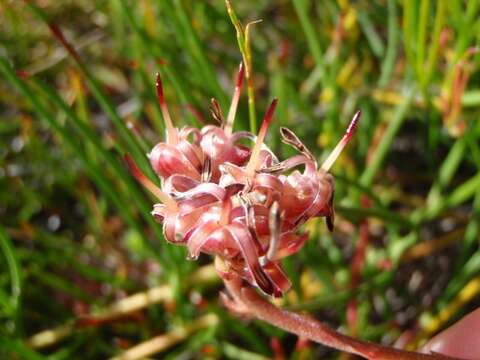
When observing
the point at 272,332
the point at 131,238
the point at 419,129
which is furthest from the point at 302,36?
the point at 272,332

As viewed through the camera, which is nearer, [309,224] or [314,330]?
[314,330]

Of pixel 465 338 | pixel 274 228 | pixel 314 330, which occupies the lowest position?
pixel 465 338

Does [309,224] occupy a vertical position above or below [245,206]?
below

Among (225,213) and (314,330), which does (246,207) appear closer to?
(225,213)

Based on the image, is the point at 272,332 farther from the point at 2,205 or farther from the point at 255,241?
the point at 2,205

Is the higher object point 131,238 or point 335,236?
point 131,238

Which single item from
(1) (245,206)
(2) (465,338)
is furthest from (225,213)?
(2) (465,338)

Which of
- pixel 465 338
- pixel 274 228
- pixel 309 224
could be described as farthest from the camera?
pixel 309 224
